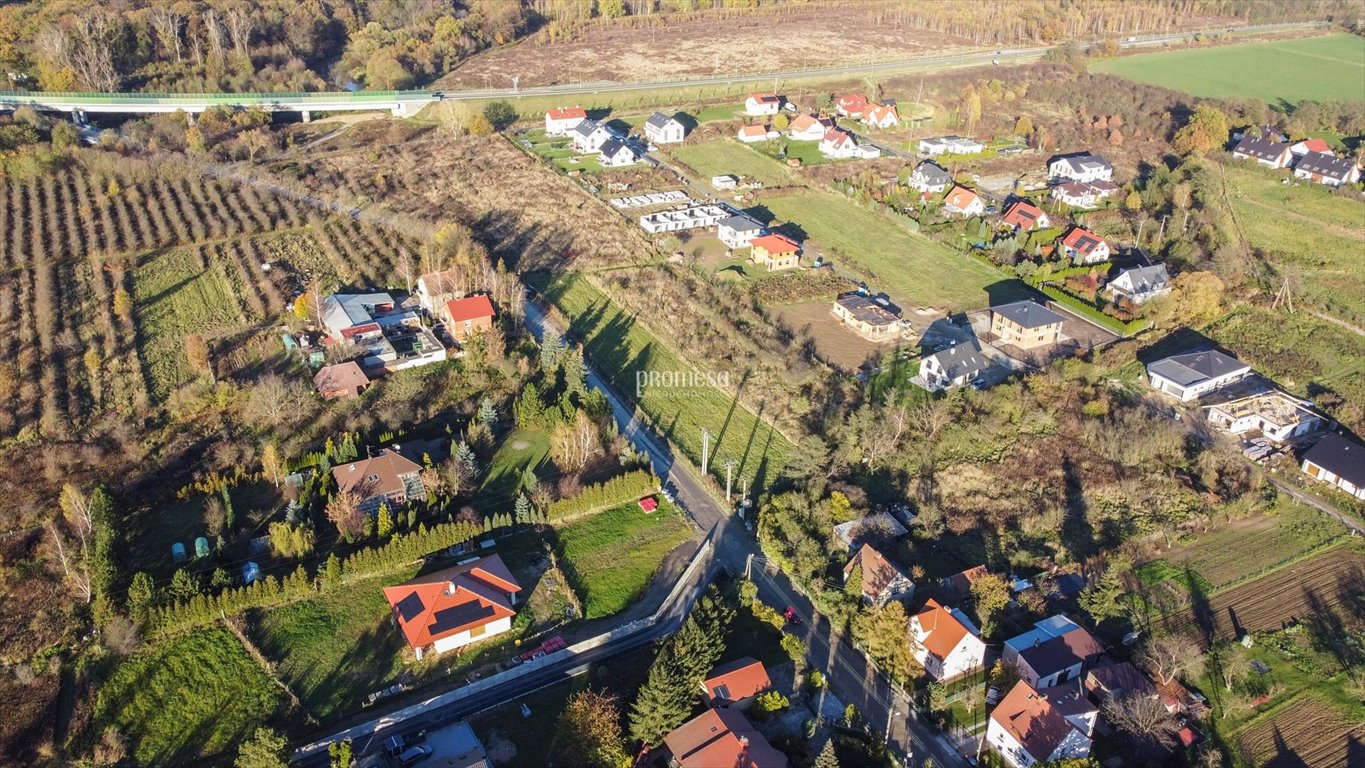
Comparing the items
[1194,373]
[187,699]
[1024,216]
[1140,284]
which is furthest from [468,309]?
[1024,216]

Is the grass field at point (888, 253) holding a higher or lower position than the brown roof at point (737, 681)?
higher

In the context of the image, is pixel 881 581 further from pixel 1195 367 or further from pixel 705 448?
pixel 1195 367

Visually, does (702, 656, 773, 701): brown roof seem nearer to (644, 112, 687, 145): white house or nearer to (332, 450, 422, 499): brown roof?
(332, 450, 422, 499): brown roof

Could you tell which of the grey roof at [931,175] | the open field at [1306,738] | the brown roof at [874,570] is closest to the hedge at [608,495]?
the brown roof at [874,570]

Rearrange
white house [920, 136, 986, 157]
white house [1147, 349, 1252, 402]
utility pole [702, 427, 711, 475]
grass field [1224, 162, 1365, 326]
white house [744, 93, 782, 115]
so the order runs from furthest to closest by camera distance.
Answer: white house [744, 93, 782, 115] < white house [920, 136, 986, 157] < grass field [1224, 162, 1365, 326] < white house [1147, 349, 1252, 402] < utility pole [702, 427, 711, 475]

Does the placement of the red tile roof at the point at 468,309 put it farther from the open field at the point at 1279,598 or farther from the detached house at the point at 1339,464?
the detached house at the point at 1339,464

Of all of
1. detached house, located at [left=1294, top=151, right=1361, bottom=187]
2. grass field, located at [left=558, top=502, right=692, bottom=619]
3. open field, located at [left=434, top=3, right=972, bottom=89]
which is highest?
open field, located at [left=434, top=3, right=972, bottom=89]

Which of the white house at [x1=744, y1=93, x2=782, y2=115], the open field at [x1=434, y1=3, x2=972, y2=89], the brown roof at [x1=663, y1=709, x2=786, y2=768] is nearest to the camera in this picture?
the brown roof at [x1=663, y1=709, x2=786, y2=768]

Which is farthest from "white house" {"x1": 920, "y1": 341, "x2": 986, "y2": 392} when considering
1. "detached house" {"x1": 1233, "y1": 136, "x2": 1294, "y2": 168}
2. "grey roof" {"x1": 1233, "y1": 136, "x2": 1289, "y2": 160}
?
"grey roof" {"x1": 1233, "y1": 136, "x2": 1289, "y2": 160}
